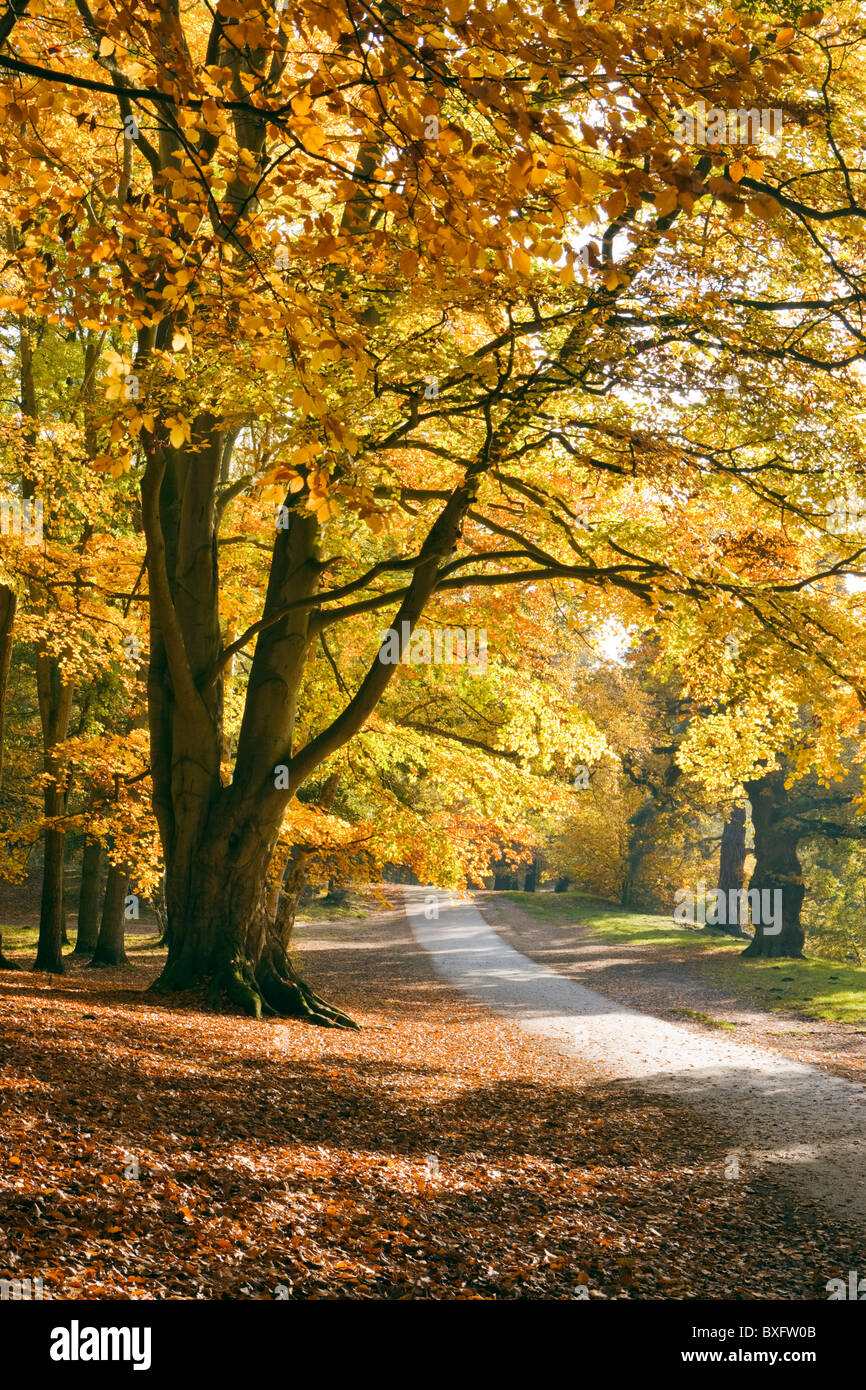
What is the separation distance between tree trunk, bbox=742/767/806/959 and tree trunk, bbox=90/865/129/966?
1478 cm

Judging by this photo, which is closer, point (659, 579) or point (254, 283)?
point (254, 283)

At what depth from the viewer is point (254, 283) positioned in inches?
238

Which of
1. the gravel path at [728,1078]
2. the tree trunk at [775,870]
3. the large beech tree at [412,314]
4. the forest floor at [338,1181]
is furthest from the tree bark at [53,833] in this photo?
the tree trunk at [775,870]

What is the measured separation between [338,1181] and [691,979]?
17.5 meters

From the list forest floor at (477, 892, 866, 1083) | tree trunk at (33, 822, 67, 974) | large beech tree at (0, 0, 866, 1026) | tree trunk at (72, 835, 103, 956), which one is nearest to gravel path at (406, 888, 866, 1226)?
forest floor at (477, 892, 866, 1083)

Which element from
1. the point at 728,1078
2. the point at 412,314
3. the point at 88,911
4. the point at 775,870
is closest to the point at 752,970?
the point at 775,870

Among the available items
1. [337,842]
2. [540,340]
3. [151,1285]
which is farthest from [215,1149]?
[337,842]

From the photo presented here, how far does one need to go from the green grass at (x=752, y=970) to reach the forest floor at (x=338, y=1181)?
9516mm

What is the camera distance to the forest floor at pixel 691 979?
1452 cm

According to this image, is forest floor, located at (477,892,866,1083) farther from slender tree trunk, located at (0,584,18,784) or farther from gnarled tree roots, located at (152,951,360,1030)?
slender tree trunk, located at (0,584,18,784)

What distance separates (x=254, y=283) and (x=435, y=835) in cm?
1076

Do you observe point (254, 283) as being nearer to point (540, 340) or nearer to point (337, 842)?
point (540, 340)

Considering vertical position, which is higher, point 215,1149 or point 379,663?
point 379,663

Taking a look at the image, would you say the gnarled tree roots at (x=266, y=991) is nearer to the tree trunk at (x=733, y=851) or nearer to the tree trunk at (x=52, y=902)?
the tree trunk at (x=52, y=902)
